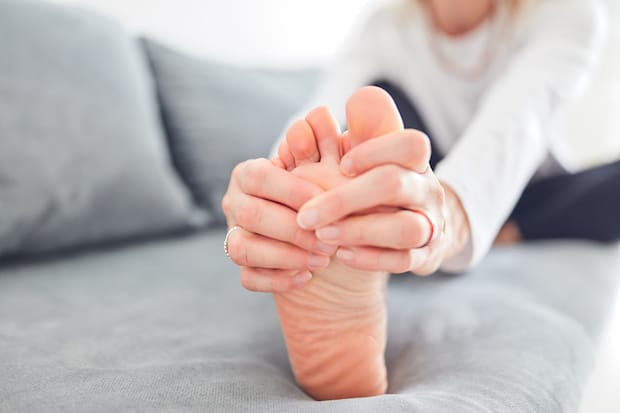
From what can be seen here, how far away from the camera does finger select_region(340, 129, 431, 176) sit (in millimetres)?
375

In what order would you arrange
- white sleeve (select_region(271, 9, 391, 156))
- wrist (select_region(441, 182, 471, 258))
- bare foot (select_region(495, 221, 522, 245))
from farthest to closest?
bare foot (select_region(495, 221, 522, 245)) < white sleeve (select_region(271, 9, 391, 156)) < wrist (select_region(441, 182, 471, 258))

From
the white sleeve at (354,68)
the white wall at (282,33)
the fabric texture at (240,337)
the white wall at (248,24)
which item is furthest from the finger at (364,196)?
the white wall at (248,24)

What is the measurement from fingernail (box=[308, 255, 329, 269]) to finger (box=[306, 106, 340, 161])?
81mm

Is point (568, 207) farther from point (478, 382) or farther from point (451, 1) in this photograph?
point (478, 382)

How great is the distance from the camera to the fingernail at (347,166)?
391mm

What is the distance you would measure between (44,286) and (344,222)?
50 cm

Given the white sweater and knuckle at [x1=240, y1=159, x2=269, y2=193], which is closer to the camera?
knuckle at [x1=240, y1=159, x2=269, y2=193]

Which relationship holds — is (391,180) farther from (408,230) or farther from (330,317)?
(330,317)

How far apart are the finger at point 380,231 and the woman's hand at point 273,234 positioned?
0.8 inches

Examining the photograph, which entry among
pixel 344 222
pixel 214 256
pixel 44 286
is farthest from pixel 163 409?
pixel 214 256

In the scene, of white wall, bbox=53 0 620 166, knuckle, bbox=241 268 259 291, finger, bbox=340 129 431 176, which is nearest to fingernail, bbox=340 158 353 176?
finger, bbox=340 129 431 176

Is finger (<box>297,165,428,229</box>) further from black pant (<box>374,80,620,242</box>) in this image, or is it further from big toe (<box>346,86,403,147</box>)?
black pant (<box>374,80,620,242</box>)

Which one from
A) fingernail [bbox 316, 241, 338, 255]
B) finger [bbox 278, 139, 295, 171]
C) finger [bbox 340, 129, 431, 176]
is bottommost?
fingernail [bbox 316, 241, 338, 255]

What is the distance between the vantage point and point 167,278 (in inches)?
29.6
